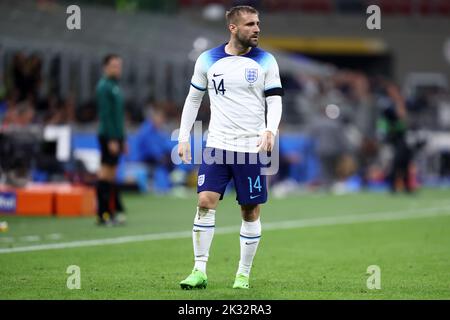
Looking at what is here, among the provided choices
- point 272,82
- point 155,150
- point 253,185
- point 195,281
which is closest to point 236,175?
point 253,185

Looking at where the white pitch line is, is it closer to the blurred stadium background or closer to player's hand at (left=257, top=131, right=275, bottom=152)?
player's hand at (left=257, top=131, right=275, bottom=152)

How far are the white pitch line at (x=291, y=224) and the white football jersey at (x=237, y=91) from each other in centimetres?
396

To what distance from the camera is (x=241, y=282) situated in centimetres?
961

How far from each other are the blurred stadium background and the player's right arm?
910 centimetres

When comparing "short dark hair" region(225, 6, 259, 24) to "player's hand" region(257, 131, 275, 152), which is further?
"short dark hair" region(225, 6, 259, 24)

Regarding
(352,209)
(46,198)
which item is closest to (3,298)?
(46,198)

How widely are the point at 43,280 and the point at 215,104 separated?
7.21 ft

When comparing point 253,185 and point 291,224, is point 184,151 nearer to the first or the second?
point 253,185

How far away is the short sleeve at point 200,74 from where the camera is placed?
9.69 meters

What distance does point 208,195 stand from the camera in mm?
9594

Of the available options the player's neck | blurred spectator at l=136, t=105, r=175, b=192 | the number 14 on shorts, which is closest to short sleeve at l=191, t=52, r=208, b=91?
the player's neck

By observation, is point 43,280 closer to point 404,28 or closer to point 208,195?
point 208,195

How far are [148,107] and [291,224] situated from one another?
10.6 meters

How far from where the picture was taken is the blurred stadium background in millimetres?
21953
